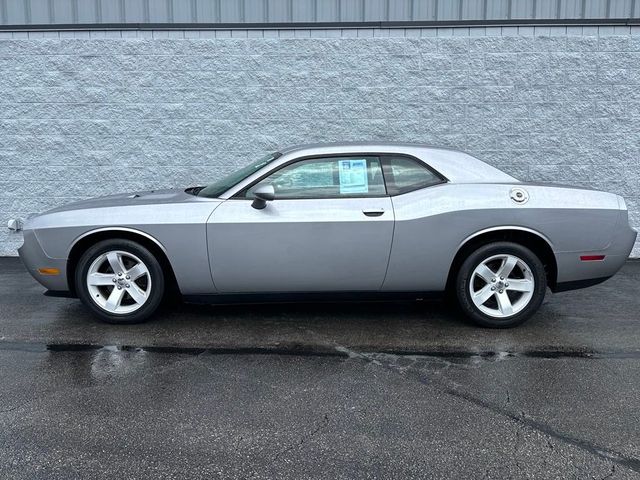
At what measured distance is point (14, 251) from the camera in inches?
346

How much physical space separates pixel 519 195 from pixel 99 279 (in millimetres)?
3546

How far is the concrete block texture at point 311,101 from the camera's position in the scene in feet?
27.2

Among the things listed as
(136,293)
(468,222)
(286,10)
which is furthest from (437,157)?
(286,10)

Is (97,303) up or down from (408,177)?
down

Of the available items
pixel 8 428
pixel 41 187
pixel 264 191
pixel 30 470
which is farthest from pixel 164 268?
pixel 41 187

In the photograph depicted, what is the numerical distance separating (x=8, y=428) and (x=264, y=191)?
2.44 meters

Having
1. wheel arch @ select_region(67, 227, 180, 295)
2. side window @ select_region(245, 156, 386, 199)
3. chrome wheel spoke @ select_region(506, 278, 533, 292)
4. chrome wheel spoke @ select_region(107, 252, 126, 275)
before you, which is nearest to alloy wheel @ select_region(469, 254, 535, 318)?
chrome wheel spoke @ select_region(506, 278, 533, 292)

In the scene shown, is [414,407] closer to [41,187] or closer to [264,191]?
[264,191]

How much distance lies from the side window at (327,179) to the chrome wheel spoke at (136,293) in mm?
1195

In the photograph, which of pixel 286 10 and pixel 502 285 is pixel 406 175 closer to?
pixel 502 285

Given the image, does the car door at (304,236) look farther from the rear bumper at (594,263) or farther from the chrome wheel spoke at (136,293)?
the rear bumper at (594,263)

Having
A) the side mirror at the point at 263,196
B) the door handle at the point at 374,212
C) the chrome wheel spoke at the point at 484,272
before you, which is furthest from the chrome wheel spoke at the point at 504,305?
the side mirror at the point at 263,196

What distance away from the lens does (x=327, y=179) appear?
209 inches

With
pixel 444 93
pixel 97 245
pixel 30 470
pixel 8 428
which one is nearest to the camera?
pixel 30 470
